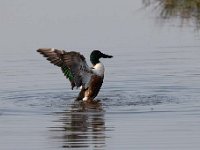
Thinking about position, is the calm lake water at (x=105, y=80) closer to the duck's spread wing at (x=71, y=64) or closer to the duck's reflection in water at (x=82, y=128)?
the duck's reflection in water at (x=82, y=128)

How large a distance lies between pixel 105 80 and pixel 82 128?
4.27 metres

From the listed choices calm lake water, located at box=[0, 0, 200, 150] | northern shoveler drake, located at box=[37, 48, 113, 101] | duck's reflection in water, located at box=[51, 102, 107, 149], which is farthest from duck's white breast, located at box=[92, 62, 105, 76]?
duck's reflection in water, located at box=[51, 102, 107, 149]

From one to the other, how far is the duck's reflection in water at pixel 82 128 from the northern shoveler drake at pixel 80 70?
0.58 meters

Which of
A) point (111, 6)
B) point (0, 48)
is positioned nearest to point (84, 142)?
point (0, 48)

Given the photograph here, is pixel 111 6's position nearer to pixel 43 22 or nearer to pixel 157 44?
pixel 43 22

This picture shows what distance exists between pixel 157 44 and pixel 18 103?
5305mm

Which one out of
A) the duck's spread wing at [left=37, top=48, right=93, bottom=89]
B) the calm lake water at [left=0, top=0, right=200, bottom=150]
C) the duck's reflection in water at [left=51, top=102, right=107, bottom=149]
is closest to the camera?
the duck's reflection in water at [left=51, top=102, right=107, bottom=149]

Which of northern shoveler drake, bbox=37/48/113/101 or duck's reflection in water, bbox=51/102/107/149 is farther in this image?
northern shoveler drake, bbox=37/48/113/101

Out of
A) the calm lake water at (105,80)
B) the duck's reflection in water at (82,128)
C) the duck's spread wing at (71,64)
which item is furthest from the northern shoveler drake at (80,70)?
the duck's reflection in water at (82,128)

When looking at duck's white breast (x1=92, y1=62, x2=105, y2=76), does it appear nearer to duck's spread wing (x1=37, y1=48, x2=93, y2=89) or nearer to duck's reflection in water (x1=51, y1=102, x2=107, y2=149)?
duck's spread wing (x1=37, y1=48, x2=93, y2=89)

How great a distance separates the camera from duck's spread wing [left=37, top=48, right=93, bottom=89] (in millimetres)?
14414

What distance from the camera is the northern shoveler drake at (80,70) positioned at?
14461 millimetres

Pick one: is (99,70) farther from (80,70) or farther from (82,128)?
(82,128)

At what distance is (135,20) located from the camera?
2167 centimetres
